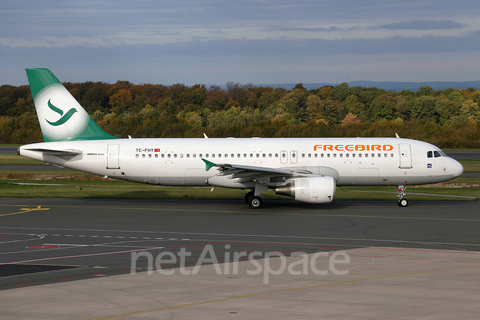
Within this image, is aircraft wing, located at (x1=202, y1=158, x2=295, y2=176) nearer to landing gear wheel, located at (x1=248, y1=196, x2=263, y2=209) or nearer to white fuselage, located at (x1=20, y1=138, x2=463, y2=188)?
white fuselage, located at (x1=20, y1=138, x2=463, y2=188)

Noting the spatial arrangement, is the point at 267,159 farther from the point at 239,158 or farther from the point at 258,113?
the point at 258,113

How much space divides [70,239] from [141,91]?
16093cm

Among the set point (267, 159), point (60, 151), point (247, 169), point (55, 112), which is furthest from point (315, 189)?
point (55, 112)

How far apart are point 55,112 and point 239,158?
12.1 m

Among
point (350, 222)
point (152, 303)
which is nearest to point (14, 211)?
point (350, 222)

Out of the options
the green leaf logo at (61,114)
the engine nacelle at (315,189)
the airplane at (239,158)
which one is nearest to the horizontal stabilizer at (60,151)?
the airplane at (239,158)

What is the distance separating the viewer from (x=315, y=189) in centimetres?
3156

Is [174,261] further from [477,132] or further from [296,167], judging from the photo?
[477,132]

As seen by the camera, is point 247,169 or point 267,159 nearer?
point 247,169

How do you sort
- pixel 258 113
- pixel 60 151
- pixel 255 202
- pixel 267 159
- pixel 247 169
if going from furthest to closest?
pixel 258 113, pixel 267 159, pixel 60 151, pixel 255 202, pixel 247 169

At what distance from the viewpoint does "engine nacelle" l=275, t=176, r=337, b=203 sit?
31.5m

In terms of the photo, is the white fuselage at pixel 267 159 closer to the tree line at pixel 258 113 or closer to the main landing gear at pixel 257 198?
the main landing gear at pixel 257 198

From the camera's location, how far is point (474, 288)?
46.6 feet

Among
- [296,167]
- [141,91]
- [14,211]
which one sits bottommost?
[14,211]
